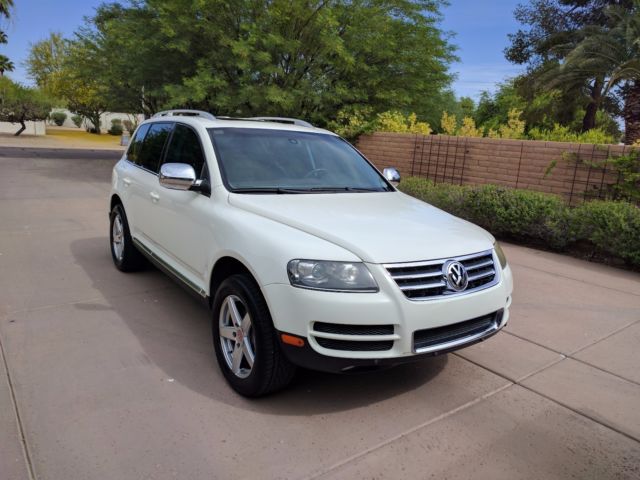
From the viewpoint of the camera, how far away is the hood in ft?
9.53

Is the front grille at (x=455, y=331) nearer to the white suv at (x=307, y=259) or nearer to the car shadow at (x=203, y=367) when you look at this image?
the white suv at (x=307, y=259)

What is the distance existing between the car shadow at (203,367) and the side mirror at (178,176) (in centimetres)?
124

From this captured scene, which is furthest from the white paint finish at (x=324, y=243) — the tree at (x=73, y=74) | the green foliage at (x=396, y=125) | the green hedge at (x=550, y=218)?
the tree at (x=73, y=74)

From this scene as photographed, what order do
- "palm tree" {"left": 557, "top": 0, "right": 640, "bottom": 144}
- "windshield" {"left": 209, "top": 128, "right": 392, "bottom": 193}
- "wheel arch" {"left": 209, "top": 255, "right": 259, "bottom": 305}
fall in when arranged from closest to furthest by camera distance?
"wheel arch" {"left": 209, "top": 255, "right": 259, "bottom": 305} → "windshield" {"left": 209, "top": 128, "right": 392, "bottom": 193} → "palm tree" {"left": 557, "top": 0, "right": 640, "bottom": 144}

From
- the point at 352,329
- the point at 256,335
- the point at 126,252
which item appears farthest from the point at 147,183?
the point at 352,329

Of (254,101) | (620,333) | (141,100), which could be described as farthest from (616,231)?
(141,100)

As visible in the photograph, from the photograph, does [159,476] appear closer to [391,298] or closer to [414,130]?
[391,298]

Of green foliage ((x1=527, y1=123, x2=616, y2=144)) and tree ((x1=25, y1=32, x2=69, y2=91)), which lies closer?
green foliage ((x1=527, y1=123, x2=616, y2=144))

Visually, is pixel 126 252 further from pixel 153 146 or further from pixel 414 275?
pixel 414 275

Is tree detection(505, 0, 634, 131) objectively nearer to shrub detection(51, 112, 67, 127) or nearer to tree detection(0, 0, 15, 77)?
tree detection(0, 0, 15, 77)

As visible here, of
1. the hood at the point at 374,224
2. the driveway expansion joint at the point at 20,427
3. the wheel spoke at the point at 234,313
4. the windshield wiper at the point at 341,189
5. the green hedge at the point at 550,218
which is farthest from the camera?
the green hedge at the point at 550,218

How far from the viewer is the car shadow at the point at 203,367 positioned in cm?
322

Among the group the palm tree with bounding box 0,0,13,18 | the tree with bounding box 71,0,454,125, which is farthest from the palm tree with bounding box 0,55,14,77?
the tree with bounding box 71,0,454,125

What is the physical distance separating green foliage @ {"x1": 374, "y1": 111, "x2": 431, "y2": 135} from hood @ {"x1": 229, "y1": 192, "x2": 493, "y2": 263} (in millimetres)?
8573
